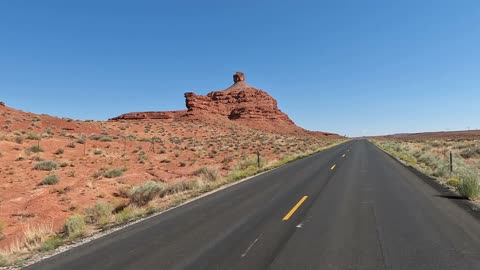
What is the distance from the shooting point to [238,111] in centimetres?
13650

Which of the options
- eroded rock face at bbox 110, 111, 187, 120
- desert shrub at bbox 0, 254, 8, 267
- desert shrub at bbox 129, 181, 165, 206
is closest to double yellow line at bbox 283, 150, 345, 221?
desert shrub at bbox 0, 254, 8, 267

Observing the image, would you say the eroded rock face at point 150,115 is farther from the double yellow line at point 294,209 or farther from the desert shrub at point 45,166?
the double yellow line at point 294,209

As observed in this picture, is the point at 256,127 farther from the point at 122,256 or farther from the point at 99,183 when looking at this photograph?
the point at 122,256

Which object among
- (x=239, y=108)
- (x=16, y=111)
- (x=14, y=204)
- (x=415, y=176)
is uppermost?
(x=239, y=108)

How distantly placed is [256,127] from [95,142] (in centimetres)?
8888

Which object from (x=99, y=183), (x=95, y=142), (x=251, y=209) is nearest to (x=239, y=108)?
(x=95, y=142)

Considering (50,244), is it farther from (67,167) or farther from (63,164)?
(63,164)

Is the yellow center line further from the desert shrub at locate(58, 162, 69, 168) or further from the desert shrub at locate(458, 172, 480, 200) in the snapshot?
the desert shrub at locate(58, 162, 69, 168)

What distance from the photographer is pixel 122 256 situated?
695cm

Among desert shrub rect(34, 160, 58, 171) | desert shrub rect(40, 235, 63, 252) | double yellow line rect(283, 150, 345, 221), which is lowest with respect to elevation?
desert shrub rect(40, 235, 63, 252)

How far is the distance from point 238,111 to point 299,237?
12937cm

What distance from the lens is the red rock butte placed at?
119 m

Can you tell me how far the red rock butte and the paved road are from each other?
332ft

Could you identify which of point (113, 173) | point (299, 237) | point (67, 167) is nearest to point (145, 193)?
point (113, 173)
